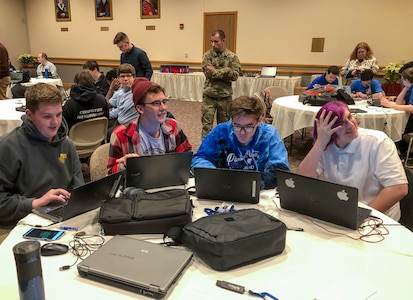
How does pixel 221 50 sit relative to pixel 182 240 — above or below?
above

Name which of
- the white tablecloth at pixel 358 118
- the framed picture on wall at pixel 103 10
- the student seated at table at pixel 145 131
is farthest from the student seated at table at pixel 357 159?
the framed picture on wall at pixel 103 10

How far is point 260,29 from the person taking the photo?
335 inches

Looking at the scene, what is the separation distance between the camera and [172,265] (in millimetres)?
1127

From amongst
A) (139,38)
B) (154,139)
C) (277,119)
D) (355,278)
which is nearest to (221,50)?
(277,119)

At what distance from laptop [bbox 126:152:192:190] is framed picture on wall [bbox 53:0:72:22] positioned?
35.1 ft

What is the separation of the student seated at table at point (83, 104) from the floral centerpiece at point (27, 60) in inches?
312

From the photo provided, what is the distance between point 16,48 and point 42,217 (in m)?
11.8

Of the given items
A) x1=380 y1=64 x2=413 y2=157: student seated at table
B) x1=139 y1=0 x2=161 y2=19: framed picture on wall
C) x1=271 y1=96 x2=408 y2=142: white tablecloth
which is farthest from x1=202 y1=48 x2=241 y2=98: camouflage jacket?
x1=139 y1=0 x2=161 y2=19: framed picture on wall

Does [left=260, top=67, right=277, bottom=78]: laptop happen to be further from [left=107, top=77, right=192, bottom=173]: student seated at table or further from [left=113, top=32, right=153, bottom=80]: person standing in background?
[left=107, top=77, right=192, bottom=173]: student seated at table

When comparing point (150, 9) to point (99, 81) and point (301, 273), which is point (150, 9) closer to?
point (99, 81)

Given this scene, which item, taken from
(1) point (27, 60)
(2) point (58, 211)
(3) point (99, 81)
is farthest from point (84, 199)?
(1) point (27, 60)

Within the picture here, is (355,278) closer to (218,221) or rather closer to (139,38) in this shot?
(218,221)

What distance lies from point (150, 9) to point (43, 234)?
924 centimetres

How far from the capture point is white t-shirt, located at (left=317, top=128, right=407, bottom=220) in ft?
5.86
